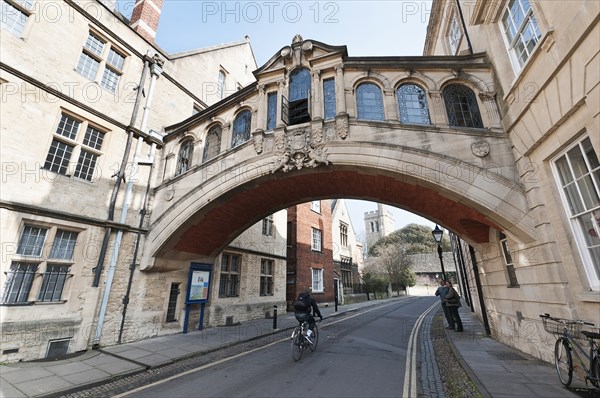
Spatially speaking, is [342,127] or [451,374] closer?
[451,374]

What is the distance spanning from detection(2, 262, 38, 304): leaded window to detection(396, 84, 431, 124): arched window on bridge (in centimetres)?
1166

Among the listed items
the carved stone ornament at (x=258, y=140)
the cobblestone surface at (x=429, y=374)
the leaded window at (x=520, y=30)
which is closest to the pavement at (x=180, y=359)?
the cobblestone surface at (x=429, y=374)

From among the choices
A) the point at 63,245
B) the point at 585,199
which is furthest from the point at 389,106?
the point at 63,245

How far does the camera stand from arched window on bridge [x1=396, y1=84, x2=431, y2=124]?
8.62 meters

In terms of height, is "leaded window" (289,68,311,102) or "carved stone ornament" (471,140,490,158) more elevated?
"leaded window" (289,68,311,102)

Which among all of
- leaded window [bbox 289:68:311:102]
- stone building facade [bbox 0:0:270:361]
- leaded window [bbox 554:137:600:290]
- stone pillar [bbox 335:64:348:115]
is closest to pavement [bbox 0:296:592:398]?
stone building facade [bbox 0:0:270:361]

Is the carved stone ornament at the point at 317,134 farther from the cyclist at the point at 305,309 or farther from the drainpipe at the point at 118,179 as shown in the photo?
the drainpipe at the point at 118,179

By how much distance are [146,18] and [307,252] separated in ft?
57.3

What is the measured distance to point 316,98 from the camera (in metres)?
9.48

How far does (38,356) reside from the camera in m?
7.31

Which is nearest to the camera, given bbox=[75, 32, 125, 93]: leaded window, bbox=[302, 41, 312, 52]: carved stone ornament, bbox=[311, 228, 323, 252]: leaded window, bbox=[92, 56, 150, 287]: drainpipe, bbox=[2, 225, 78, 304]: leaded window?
bbox=[2, 225, 78, 304]: leaded window

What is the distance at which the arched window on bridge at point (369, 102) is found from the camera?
8.96 meters

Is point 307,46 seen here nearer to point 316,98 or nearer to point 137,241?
point 316,98

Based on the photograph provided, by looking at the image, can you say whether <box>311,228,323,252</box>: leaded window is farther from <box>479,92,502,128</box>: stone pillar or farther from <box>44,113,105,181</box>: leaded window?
<box>479,92,502,128</box>: stone pillar
